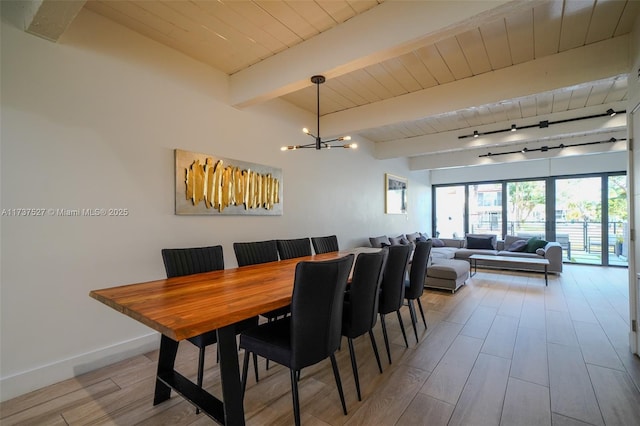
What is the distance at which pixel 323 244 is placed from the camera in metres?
3.81

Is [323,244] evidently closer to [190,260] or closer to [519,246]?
[190,260]

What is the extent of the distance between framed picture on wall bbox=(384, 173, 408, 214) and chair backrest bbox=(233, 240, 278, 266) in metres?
4.23

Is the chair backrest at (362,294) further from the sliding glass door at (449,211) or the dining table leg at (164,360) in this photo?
the sliding glass door at (449,211)

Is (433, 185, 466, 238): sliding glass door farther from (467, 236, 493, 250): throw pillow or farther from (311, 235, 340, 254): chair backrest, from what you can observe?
(311, 235, 340, 254): chair backrest

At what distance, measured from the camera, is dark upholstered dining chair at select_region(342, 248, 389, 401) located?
6.35 ft

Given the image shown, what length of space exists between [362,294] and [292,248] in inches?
57.5

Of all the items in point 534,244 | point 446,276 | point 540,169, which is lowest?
point 446,276

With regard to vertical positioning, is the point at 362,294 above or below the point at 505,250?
above

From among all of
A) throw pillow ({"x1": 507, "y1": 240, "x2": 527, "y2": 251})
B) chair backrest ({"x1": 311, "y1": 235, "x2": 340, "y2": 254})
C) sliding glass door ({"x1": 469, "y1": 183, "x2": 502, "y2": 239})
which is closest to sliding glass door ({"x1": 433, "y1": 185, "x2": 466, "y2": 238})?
sliding glass door ({"x1": 469, "y1": 183, "x2": 502, "y2": 239})

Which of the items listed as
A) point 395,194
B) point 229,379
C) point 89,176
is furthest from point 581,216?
point 89,176

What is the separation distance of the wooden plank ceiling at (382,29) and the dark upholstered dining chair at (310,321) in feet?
5.99

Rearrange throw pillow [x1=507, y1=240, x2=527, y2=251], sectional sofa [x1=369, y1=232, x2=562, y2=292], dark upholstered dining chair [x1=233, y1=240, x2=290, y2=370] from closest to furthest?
dark upholstered dining chair [x1=233, y1=240, x2=290, y2=370] < sectional sofa [x1=369, y1=232, x2=562, y2=292] < throw pillow [x1=507, y1=240, x2=527, y2=251]

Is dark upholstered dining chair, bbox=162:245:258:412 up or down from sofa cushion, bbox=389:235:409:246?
up

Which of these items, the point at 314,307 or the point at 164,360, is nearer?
the point at 314,307
